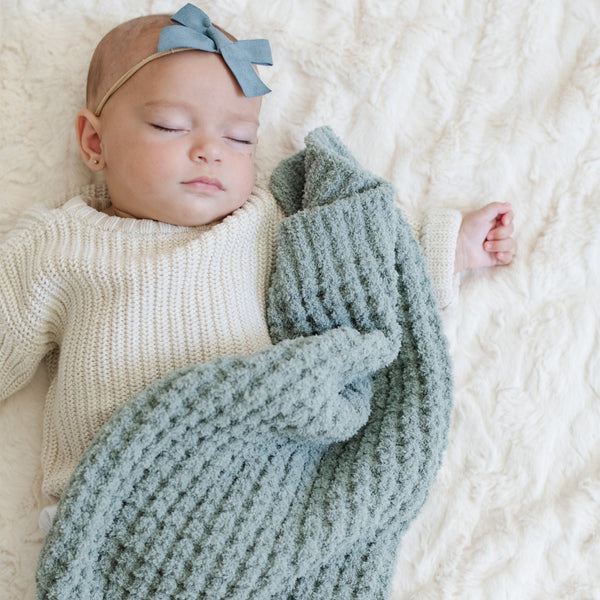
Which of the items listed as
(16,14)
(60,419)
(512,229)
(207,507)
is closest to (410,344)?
(512,229)

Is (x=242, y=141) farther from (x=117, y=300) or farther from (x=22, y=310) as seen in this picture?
(x=22, y=310)

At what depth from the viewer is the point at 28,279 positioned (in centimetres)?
118

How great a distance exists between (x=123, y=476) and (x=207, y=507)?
137 mm

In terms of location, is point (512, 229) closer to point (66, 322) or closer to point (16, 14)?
point (66, 322)

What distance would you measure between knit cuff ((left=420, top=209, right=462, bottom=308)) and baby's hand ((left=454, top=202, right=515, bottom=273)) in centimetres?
3

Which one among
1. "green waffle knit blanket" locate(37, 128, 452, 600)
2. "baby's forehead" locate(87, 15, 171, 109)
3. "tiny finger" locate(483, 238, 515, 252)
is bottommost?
"green waffle knit blanket" locate(37, 128, 452, 600)

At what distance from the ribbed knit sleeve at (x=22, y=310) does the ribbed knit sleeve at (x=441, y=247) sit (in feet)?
2.27

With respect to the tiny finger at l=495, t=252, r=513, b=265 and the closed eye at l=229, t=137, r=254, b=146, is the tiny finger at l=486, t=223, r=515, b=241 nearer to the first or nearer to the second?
the tiny finger at l=495, t=252, r=513, b=265

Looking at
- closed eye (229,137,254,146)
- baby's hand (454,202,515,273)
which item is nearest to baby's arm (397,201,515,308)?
baby's hand (454,202,515,273)

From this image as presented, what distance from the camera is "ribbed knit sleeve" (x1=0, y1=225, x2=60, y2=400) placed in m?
1.18

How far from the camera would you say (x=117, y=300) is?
115 cm

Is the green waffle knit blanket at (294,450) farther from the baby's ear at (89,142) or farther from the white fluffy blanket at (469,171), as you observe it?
the baby's ear at (89,142)

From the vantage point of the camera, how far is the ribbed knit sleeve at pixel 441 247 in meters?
1.25

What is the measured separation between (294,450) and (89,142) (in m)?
0.70
